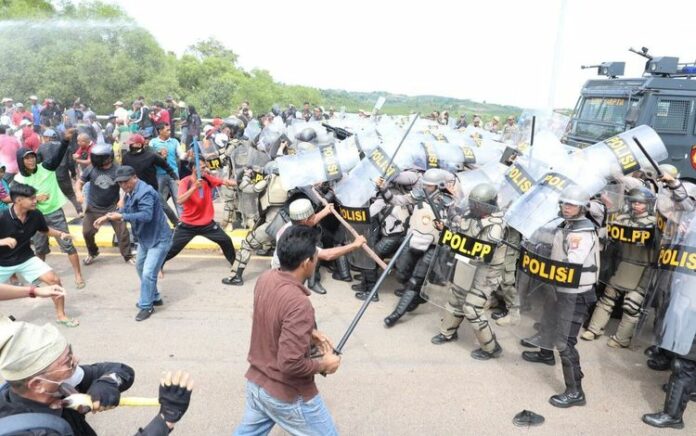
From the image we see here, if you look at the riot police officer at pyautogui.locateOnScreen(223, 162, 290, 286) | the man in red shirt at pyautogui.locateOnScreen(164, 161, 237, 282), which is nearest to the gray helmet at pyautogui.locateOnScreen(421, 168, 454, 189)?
the riot police officer at pyautogui.locateOnScreen(223, 162, 290, 286)

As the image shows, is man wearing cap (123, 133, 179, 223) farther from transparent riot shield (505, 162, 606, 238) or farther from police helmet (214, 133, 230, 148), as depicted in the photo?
transparent riot shield (505, 162, 606, 238)

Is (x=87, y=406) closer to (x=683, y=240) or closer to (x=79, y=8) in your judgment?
(x=683, y=240)

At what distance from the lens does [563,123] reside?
9.09 meters

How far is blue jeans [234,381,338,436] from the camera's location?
100 inches

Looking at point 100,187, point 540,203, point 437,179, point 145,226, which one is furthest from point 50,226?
point 540,203

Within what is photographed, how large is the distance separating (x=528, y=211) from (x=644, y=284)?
1420 mm

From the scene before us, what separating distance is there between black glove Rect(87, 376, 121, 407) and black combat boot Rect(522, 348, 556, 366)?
3778 mm

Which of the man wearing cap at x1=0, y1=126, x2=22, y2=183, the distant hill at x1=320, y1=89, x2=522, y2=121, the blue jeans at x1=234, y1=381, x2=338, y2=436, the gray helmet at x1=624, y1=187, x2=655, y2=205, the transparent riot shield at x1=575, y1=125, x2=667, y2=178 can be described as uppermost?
the distant hill at x1=320, y1=89, x2=522, y2=121

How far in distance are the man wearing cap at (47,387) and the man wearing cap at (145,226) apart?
3114 millimetres

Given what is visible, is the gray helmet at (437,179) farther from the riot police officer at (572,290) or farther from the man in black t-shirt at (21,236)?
the man in black t-shirt at (21,236)

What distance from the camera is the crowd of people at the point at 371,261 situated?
7.80 feet

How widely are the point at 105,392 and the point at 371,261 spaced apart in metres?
4.02

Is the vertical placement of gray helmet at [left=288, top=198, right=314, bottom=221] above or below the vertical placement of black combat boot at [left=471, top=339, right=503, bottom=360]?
above

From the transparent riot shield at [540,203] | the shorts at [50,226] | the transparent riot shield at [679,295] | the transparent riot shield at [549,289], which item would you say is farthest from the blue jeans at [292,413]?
the shorts at [50,226]
